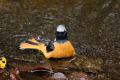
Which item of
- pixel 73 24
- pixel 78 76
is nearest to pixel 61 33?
pixel 78 76

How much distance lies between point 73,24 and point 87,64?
94.0 inches

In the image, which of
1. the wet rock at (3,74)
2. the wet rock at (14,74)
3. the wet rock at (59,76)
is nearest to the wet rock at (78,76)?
the wet rock at (59,76)

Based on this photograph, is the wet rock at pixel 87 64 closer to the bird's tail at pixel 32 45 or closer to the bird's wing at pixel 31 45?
the bird's tail at pixel 32 45

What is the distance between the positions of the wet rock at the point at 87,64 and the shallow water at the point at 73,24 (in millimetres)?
166

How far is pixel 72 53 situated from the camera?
6023 mm

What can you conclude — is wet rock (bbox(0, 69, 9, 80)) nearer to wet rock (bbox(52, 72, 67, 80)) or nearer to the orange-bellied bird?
wet rock (bbox(52, 72, 67, 80))

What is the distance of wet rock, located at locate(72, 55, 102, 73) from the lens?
5440mm

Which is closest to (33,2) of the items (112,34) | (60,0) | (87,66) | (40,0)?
(40,0)

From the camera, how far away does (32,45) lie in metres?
6.46

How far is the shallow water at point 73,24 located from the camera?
20.6 feet

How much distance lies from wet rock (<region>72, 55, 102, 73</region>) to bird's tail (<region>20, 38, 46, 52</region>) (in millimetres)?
942

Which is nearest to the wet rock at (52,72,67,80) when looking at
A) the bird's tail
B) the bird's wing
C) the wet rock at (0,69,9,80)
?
the wet rock at (0,69,9,80)

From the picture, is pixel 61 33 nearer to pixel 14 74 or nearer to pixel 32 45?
pixel 32 45

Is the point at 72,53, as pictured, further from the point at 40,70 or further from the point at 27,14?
the point at 27,14
